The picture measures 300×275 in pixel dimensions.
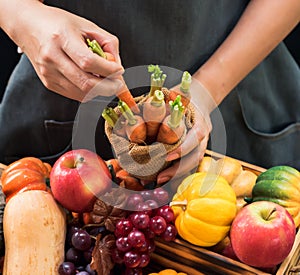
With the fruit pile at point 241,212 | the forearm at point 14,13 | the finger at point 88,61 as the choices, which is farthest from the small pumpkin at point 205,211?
the forearm at point 14,13

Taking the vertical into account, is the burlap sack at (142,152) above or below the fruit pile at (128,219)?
above

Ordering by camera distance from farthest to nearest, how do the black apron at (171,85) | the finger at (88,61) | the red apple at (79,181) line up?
the black apron at (171,85) < the red apple at (79,181) < the finger at (88,61)

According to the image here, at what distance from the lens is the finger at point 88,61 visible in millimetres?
768


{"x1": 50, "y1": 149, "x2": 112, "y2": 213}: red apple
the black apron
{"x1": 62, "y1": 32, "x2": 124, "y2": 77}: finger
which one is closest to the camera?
{"x1": 62, "y1": 32, "x2": 124, "y2": 77}: finger

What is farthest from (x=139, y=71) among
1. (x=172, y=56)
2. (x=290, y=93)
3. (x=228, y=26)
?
(x=290, y=93)

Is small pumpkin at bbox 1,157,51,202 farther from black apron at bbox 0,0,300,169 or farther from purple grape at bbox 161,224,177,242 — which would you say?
purple grape at bbox 161,224,177,242

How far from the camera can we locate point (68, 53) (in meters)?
0.80

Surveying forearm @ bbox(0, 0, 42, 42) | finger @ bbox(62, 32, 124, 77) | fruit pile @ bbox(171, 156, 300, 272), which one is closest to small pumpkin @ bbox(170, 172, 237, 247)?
fruit pile @ bbox(171, 156, 300, 272)

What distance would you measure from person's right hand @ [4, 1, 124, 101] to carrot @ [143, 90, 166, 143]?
5cm

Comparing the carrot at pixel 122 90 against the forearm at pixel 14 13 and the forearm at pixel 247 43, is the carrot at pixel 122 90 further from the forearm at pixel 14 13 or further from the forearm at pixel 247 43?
the forearm at pixel 247 43

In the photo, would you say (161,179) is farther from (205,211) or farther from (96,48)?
(96,48)

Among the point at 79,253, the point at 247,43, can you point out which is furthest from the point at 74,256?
the point at 247,43

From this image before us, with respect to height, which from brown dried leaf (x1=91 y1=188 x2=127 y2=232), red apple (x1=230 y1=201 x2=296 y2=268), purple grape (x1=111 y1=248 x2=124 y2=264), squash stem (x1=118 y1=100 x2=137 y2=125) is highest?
squash stem (x1=118 y1=100 x2=137 y2=125)

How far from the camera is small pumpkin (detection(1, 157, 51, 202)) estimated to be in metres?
0.93
